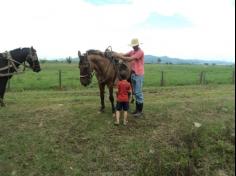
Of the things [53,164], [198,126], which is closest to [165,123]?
[198,126]

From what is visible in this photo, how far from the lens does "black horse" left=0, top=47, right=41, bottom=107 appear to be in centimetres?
1117

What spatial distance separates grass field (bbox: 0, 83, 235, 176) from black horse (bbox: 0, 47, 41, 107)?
4.07ft

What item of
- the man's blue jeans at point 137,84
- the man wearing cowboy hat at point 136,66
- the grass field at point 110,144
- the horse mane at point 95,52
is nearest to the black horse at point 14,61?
the grass field at point 110,144

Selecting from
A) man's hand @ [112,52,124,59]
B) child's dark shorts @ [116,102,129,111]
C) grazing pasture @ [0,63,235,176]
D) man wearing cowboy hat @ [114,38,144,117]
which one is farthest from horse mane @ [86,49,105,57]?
grazing pasture @ [0,63,235,176]

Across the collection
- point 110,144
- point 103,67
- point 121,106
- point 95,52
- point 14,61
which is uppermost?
point 95,52

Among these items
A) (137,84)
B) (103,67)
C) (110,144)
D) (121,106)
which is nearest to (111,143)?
(110,144)

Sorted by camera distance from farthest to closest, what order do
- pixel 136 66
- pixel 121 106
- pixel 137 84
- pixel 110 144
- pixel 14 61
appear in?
pixel 14 61 → pixel 137 84 → pixel 136 66 → pixel 121 106 → pixel 110 144

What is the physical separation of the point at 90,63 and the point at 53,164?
3057mm

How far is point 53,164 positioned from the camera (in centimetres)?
795

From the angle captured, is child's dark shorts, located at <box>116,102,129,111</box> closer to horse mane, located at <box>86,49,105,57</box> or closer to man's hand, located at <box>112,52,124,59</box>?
man's hand, located at <box>112,52,124,59</box>

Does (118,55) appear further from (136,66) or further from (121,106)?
(121,106)

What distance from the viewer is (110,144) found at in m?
8.73

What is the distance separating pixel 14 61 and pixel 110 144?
15.3 ft

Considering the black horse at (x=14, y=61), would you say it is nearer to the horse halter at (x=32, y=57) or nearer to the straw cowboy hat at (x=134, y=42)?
the horse halter at (x=32, y=57)
